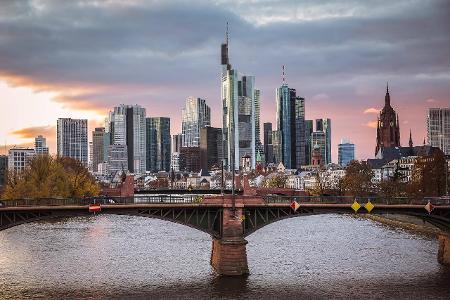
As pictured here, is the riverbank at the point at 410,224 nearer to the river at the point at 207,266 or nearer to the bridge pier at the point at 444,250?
the river at the point at 207,266

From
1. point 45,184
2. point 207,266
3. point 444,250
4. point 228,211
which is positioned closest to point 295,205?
point 228,211

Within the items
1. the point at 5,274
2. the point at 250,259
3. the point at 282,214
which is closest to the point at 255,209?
the point at 282,214

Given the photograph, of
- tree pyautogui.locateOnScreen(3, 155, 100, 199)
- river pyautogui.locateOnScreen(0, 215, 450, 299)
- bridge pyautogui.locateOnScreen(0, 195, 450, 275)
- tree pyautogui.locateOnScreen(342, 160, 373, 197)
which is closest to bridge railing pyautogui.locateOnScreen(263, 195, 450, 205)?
bridge pyautogui.locateOnScreen(0, 195, 450, 275)

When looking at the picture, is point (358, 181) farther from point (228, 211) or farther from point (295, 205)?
point (228, 211)

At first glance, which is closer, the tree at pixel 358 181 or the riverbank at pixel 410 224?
the riverbank at pixel 410 224

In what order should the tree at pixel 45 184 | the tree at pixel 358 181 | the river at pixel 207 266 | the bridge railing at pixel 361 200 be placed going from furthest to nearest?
the tree at pixel 358 181
the tree at pixel 45 184
the bridge railing at pixel 361 200
the river at pixel 207 266

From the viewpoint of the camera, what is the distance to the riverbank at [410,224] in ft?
375

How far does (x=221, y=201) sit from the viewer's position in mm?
79875

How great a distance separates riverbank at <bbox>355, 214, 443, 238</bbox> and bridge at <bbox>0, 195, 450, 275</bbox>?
2952 cm

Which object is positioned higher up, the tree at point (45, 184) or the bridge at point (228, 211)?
the tree at point (45, 184)

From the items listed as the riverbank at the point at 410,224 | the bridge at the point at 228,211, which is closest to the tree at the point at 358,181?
the riverbank at the point at 410,224

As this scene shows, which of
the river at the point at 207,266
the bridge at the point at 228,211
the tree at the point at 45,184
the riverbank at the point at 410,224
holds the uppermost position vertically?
the tree at the point at 45,184

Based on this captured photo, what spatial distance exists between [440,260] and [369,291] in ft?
66.6

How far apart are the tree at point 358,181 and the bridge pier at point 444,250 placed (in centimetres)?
8247
